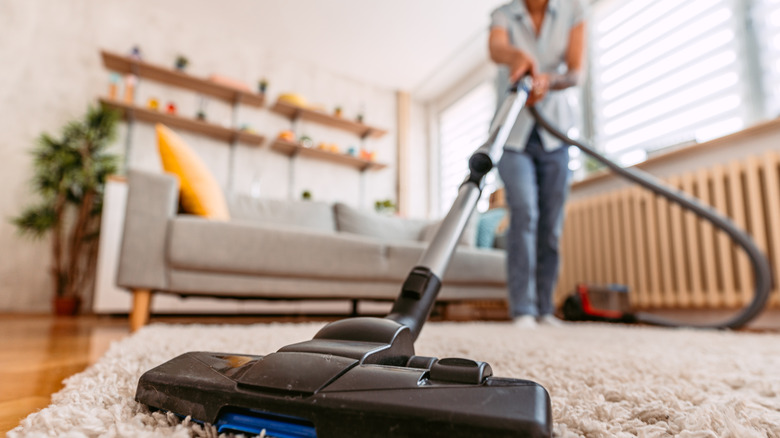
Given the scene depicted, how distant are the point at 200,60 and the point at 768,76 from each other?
4.20 metres

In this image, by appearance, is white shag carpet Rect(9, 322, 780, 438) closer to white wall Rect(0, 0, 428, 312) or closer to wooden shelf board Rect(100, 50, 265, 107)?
white wall Rect(0, 0, 428, 312)

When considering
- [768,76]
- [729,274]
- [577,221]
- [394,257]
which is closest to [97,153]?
[394,257]

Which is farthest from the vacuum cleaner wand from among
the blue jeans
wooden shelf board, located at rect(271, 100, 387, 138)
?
wooden shelf board, located at rect(271, 100, 387, 138)

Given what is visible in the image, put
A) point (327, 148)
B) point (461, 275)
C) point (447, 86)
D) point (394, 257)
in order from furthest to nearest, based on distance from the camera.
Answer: point (447, 86), point (327, 148), point (461, 275), point (394, 257)

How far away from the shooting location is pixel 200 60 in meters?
4.09

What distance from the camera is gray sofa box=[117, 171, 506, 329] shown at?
5.03ft

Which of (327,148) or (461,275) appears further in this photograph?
(327,148)

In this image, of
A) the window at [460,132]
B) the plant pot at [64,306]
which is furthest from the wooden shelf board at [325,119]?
the plant pot at [64,306]

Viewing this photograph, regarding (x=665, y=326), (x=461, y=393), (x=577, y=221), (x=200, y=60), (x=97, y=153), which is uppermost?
(x=200, y=60)

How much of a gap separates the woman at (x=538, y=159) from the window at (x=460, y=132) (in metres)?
2.64

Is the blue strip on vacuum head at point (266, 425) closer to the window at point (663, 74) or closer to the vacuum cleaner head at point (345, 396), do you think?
the vacuum cleaner head at point (345, 396)

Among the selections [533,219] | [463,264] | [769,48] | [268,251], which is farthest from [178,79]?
[769,48]

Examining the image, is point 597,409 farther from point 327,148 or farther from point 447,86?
point 447,86

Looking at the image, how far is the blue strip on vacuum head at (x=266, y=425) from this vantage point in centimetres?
28
